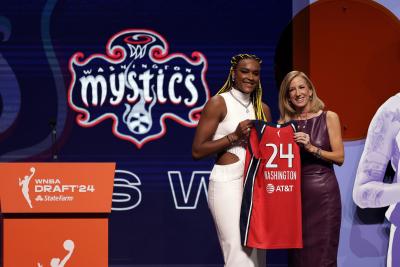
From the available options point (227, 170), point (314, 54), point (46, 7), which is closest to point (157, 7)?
point (46, 7)

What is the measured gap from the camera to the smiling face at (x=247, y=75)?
400cm

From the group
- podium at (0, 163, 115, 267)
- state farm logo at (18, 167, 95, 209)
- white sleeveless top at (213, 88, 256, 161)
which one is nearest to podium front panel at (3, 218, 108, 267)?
podium at (0, 163, 115, 267)

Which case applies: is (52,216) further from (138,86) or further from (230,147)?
(138,86)

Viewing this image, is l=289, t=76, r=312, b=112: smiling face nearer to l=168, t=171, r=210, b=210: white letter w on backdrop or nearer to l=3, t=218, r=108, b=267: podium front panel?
l=3, t=218, r=108, b=267: podium front panel

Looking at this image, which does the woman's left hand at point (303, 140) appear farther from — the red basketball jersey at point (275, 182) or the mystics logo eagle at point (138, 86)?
the mystics logo eagle at point (138, 86)

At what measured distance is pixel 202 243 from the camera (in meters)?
5.91

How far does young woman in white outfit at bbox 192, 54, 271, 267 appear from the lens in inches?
154

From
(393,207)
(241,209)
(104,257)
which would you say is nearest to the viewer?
(241,209)

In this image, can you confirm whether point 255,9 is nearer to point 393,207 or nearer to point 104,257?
point 393,207

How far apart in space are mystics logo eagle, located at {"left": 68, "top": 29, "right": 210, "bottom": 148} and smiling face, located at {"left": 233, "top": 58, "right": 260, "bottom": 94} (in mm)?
1890

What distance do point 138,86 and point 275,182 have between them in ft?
7.30

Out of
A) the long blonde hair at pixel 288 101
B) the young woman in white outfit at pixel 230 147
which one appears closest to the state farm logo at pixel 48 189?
the young woman in white outfit at pixel 230 147

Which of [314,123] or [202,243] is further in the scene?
[202,243]

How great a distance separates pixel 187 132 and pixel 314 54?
1220 millimetres
